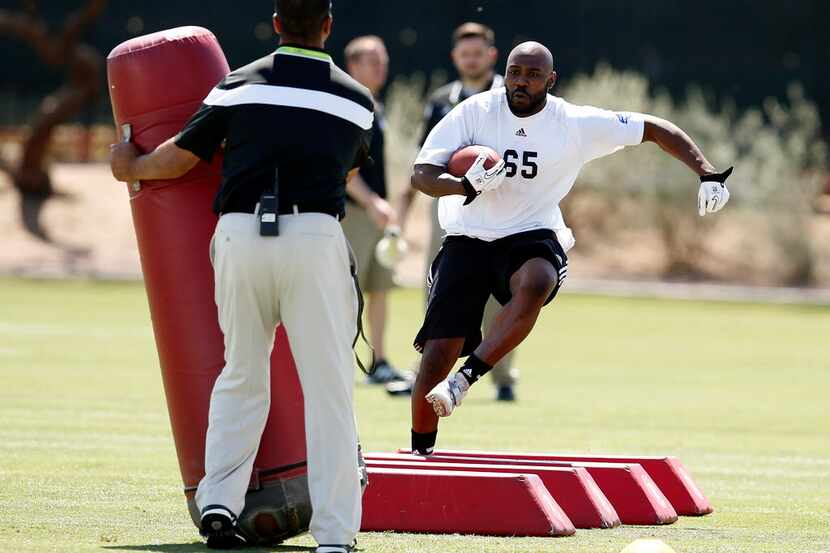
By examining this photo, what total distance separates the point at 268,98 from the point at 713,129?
2958 centimetres

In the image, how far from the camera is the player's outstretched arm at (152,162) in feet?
22.4

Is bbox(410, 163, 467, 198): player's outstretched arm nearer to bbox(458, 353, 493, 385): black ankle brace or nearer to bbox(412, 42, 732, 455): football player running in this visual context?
bbox(412, 42, 732, 455): football player running

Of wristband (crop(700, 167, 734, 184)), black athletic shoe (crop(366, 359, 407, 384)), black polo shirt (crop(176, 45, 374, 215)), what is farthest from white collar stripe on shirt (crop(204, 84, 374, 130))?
black athletic shoe (crop(366, 359, 407, 384))

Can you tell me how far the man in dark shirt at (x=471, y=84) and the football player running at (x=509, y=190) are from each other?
158 inches

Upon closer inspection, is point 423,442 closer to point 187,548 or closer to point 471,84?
point 187,548

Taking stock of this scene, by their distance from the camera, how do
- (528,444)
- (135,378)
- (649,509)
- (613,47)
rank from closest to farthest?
1. (649,509)
2. (528,444)
3. (135,378)
4. (613,47)

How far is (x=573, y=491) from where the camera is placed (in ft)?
25.2

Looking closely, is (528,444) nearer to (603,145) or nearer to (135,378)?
(603,145)

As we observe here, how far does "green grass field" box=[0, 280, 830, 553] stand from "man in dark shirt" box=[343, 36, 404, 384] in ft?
2.10

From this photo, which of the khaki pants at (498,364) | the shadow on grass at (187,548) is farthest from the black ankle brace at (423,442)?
the khaki pants at (498,364)

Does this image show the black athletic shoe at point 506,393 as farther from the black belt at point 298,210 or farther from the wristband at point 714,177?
the black belt at point 298,210

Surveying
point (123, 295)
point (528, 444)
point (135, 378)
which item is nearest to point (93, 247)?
point (123, 295)

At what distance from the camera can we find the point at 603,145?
29.0ft

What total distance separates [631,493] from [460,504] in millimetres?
971
